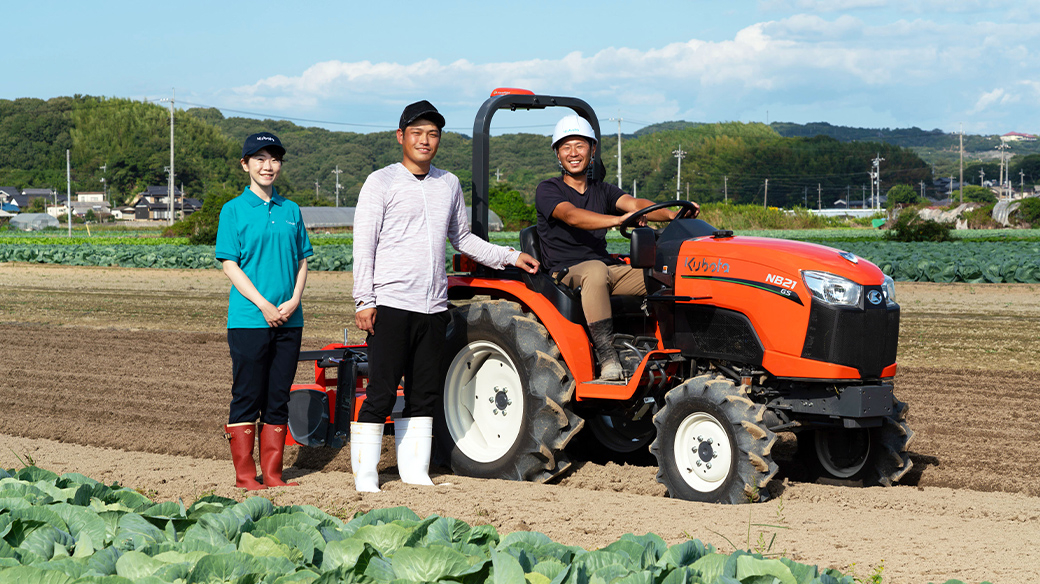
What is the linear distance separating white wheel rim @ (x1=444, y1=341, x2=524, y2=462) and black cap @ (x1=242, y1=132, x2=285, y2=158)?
5.23 feet

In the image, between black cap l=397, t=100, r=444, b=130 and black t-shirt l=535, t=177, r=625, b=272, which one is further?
black t-shirt l=535, t=177, r=625, b=272

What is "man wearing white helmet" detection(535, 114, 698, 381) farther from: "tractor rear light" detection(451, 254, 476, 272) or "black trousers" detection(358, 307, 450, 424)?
"black trousers" detection(358, 307, 450, 424)

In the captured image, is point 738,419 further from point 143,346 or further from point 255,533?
point 143,346

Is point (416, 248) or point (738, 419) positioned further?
point (416, 248)

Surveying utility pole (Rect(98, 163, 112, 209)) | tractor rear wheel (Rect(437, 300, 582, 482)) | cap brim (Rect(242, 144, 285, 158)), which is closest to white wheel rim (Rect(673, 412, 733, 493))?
tractor rear wheel (Rect(437, 300, 582, 482))

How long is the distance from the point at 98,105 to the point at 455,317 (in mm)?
139401

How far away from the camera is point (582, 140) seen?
18.2ft

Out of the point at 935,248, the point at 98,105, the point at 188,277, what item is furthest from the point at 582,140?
the point at 98,105

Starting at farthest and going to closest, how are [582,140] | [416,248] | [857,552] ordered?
[582,140], [416,248], [857,552]

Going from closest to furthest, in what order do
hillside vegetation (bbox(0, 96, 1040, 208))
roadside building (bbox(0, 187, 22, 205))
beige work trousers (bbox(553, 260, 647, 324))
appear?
beige work trousers (bbox(553, 260, 647, 324))
hillside vegetation (bbox(0, 96, 1040, 208))
roadside building (bbox(0, 187, 22, 205))

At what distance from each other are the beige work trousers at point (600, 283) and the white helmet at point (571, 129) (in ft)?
2.47

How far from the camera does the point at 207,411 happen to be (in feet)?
25.1

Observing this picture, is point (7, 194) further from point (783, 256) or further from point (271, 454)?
point (783, 256)

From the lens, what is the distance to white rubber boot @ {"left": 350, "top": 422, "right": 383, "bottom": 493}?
16.6 ft
